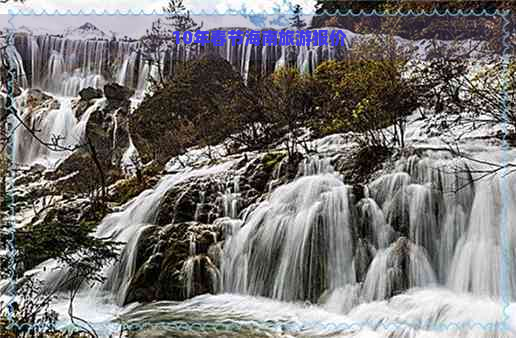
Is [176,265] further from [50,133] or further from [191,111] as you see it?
[50,133]

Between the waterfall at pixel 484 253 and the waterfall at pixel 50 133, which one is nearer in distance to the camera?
the waterfall at pixel 484 253

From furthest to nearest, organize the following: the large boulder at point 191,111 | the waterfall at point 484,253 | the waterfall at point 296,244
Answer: the large boulder at point 191,111
the waterfall at point 296,244
the waterfall at point 484,253

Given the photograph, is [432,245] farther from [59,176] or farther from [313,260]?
[59,176]

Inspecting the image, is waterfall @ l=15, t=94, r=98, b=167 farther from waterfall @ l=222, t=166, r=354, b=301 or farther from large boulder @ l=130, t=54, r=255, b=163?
waterfall @ l=222, t=166, r=354, b=301

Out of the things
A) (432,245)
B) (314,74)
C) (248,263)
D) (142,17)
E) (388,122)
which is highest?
(142,17)

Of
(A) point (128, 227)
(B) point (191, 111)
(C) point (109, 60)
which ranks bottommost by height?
(A) point (128, 227)

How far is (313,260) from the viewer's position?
230 centimetres

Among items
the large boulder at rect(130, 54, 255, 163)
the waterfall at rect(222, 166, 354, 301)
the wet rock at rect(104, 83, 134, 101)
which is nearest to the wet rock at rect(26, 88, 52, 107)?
the wet rock at rect(104, 83, 134, 101)

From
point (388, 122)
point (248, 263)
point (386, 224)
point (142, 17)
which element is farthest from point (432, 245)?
point (142, 17)

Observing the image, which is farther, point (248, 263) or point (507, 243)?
point (248, 263)

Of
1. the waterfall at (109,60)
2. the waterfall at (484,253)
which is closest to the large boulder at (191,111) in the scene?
the waterfall at (109,60)

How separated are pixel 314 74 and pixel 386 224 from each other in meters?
0.66

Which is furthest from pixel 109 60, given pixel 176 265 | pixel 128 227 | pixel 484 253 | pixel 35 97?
pixel 484 253

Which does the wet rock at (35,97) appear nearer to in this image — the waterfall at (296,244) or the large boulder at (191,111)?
the large boulder at (191,111)
